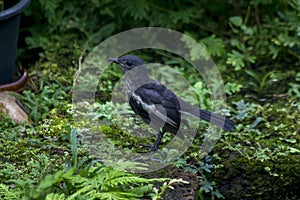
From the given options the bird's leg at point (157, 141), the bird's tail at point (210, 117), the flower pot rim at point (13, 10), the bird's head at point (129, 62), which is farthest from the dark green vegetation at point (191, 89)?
the flower pot rim at point (13, 10)

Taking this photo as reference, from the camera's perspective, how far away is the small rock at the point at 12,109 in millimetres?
5812

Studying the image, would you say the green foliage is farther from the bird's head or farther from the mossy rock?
the bird's head

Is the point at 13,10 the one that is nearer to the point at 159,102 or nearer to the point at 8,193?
the point at 159,102

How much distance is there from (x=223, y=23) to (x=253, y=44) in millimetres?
614

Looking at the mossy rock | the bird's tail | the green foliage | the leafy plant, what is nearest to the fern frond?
the bird's tail

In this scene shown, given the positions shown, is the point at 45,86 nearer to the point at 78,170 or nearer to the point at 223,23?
the point at 78,170

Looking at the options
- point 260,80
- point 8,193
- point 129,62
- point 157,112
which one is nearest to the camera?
point 8,193

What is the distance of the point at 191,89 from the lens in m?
6.83

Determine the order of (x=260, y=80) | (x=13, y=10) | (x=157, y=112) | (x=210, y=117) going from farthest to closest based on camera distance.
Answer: (x=260, y=80)
(x=13, y=10)
(x=210, y=117)
(x=157, y=112)

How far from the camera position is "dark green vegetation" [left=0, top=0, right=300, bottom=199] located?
15.4ft

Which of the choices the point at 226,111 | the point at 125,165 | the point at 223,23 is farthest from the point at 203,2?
the point at 125,165

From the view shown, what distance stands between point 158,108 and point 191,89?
1556 mm

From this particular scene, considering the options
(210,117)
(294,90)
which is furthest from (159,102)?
(294,90)

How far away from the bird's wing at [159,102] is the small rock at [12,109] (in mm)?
1167
